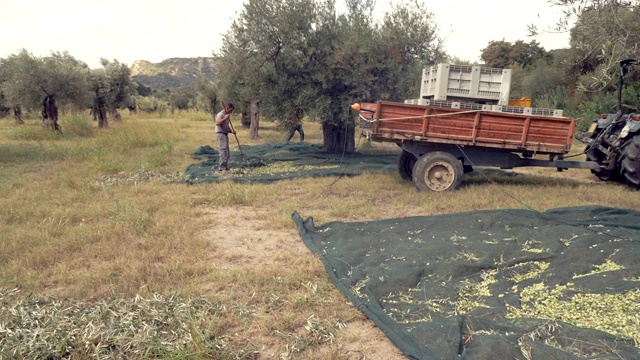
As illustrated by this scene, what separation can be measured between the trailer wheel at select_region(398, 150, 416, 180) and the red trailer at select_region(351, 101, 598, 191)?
39.0 inches

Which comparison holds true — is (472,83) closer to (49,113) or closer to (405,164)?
(405,164)

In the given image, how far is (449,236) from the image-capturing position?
18.5 feet

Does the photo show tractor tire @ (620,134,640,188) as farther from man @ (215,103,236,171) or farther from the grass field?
man @ (215,103,236,171)

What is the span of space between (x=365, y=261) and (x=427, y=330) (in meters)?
1.51

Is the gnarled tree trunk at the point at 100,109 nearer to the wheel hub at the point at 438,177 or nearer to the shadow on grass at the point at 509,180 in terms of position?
the shadow on grass at the point at 509,180

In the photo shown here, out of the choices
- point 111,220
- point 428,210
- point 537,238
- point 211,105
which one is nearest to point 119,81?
point 211,105

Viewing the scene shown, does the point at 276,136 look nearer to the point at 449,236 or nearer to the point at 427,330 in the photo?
the point at 449,236

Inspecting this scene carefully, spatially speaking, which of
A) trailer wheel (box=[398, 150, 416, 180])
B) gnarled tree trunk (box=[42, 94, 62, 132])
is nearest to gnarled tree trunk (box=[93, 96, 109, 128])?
gnarled tree trunk (box=[42, 94, 62, 132])

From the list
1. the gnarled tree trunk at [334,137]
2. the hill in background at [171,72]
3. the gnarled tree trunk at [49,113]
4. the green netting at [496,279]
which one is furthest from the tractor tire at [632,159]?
the hill in background at [171,72]

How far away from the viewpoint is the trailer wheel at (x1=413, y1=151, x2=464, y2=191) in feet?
26.8

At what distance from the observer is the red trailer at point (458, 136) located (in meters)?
7.93

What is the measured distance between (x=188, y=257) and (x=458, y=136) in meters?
5.18

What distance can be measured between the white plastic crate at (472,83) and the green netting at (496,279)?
2640mm

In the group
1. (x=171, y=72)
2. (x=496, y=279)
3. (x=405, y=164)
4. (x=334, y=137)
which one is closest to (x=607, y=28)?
(x=496, y=279)
